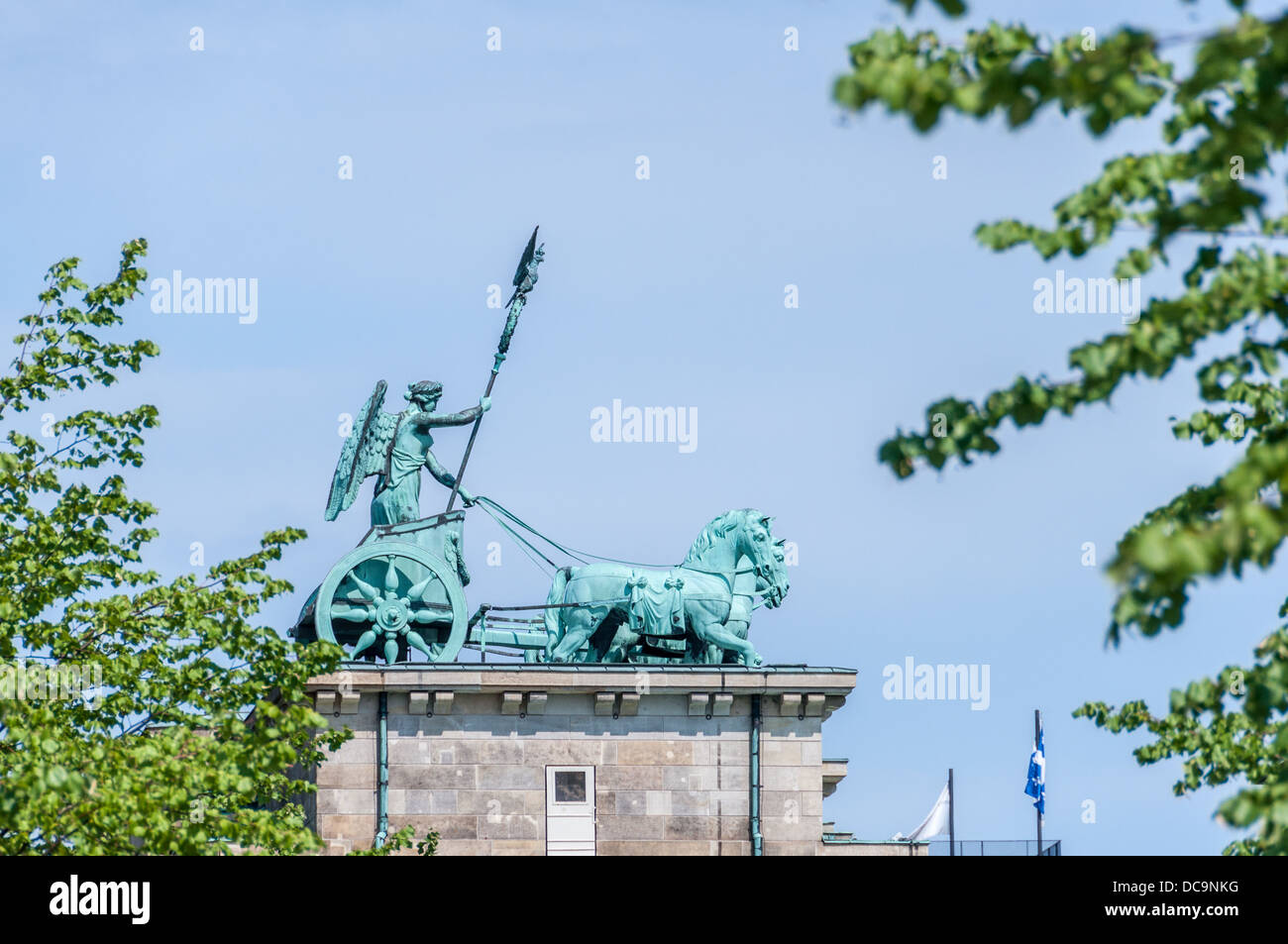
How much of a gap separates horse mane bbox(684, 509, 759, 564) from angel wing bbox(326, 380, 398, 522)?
6.06 meters

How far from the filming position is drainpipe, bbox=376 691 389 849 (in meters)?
41.8

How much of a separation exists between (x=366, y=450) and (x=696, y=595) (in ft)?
22.0

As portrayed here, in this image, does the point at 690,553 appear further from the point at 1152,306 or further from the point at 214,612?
the point at 1152,306

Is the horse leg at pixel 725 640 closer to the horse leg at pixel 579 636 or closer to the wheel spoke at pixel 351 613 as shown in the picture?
the horse leg at pixel 579 636

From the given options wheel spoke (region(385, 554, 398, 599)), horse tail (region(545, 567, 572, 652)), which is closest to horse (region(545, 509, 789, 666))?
horse tail (region(545, 567, 572, 652))

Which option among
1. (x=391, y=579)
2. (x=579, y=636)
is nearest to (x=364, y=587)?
(x=391, y=579)

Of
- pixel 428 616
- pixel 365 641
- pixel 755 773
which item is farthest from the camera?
pixel 755 773

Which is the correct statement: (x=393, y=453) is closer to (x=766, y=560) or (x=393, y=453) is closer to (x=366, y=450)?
(x=366, y=450)

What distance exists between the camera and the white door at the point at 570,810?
4219cm

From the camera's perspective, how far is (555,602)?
44.1 m

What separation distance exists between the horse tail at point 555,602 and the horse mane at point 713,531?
7.64 ft

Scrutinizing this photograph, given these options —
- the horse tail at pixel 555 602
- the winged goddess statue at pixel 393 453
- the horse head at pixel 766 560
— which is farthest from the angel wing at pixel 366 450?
the horse head at pixel 766 560
